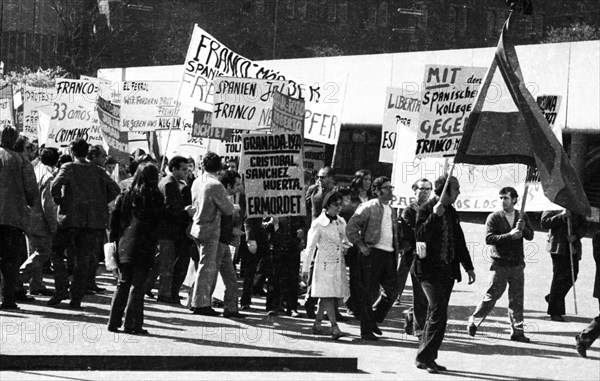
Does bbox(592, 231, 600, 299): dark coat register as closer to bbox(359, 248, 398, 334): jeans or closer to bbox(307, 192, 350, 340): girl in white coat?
bbox(359, 248, 398, 334): jeans

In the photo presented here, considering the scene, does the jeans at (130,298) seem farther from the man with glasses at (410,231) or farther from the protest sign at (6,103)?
the protest sign at (6,103)

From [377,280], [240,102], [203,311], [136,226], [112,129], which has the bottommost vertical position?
[203,311]

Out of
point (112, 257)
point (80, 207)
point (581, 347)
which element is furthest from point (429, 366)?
point (80, 207)

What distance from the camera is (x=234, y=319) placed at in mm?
13312

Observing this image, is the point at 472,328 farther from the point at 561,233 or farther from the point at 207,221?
the point at 561,233

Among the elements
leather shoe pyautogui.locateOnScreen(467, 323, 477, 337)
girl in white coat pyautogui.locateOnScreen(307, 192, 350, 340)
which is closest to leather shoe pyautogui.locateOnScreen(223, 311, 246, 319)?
girl in white coat pyautogui.locateOnScreen(307, 192, 350, 340)

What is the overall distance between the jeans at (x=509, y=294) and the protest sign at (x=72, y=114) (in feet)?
36.0

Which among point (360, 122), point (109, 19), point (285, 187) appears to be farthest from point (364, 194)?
point (109, 19)

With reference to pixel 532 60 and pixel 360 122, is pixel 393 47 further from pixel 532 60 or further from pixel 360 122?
pixel 532 60

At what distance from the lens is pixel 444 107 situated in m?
15.2

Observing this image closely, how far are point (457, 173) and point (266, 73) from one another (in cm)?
845

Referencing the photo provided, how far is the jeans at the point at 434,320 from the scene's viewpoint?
35.0 feet

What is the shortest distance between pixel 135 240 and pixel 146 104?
523 inches

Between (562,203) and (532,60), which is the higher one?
(532,60)
